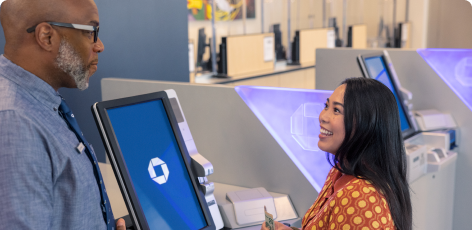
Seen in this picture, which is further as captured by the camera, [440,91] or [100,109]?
[440,91]

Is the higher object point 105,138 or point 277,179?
point 105,138

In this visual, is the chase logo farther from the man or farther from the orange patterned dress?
the orange patterned dress

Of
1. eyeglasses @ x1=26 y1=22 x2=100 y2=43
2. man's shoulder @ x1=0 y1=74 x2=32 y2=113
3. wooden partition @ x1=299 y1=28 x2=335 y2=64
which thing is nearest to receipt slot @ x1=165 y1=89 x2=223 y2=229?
eyeglasses @ x1=26 y1=22 x2=100 y2=43

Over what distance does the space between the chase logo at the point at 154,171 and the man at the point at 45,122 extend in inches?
10.3

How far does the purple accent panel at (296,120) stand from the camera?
157 cm

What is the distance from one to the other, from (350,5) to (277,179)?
261 inches

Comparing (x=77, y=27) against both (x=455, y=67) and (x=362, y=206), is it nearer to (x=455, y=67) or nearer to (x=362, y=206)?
(x=362, y=206)

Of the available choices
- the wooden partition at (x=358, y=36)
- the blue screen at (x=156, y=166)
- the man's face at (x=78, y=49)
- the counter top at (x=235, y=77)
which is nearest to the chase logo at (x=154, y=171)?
the blue screen at (x=156, y=166)

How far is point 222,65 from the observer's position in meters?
4.68

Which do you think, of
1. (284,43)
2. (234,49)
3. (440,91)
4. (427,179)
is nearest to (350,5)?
(284,43)

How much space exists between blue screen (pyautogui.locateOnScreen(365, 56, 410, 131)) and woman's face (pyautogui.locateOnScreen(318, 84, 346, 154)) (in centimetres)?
131

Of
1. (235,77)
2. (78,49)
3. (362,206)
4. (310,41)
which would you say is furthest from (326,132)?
(310,41)

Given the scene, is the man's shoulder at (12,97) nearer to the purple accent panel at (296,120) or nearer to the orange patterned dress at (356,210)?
the orange patterned dress at (356,210)

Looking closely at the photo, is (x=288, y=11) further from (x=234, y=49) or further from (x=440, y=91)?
(x=440, y=91)
